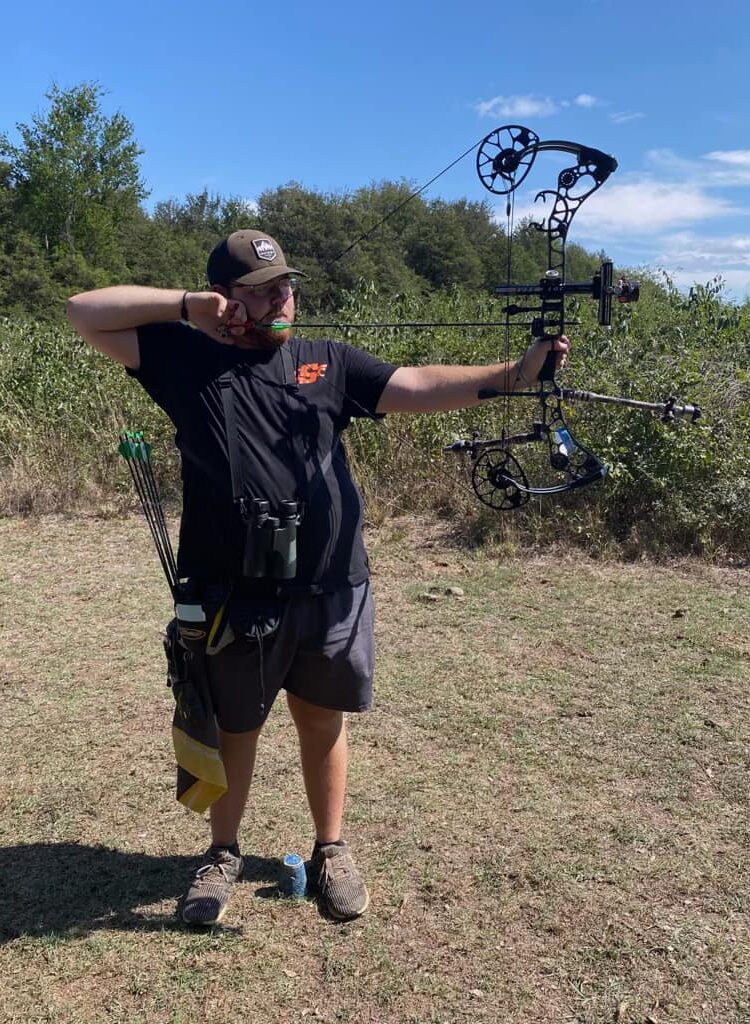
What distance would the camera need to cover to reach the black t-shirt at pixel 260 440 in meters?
2.47

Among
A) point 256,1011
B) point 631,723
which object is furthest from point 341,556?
point 631,723

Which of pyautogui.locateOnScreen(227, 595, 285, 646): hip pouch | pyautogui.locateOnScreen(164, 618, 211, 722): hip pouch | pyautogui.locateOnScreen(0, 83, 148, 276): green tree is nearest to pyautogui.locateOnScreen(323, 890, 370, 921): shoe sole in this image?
pyautogui.locateOnScreen(164, 618, 211, 722): hip pouch

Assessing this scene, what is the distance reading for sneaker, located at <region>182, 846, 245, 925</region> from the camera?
2.75 metres

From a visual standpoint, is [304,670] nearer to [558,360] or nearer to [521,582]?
[558,360]

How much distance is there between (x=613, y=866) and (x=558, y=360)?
5.97 ft

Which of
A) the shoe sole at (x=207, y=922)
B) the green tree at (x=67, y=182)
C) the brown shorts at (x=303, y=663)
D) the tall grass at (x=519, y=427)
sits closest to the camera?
the brown shorts at (x=303, y=663)

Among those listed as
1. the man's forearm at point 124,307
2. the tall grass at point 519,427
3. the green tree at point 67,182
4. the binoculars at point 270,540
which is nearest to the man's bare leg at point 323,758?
the binoculars at point 270,540

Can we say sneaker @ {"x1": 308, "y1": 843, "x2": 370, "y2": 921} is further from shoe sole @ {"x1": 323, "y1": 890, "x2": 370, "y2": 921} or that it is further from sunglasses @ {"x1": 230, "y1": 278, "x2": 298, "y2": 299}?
sunglasses @ {"x1": 230, "y1": 278, "x2": 298, "y2": 299}

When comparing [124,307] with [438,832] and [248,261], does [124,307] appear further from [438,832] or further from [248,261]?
[438,832]

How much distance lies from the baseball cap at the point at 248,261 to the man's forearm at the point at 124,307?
0.51 ft

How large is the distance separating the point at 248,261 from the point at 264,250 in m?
0.06

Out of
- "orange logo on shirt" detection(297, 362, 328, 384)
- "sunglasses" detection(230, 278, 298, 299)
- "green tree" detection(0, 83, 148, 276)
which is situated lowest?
"orange logo on shirt" detection(297, 362, 328, 384)

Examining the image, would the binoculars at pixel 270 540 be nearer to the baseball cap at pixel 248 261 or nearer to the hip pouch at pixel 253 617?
the hip pouch at pixel 253 617

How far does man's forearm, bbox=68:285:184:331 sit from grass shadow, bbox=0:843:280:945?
194 cm
